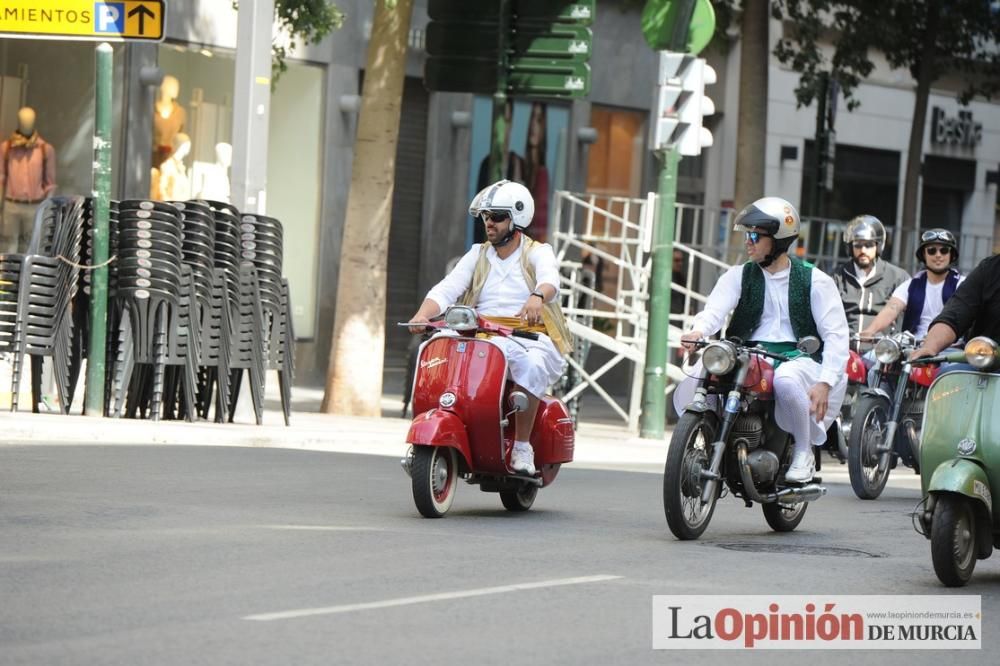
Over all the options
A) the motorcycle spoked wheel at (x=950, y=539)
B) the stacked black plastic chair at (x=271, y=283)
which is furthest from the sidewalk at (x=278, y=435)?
the motorcycle spoked wheel at (x=950, y=539)

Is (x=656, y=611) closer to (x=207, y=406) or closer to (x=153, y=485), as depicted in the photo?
(x=153, y=485)

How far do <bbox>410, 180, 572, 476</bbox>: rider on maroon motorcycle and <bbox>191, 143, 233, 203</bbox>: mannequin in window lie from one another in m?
12.4

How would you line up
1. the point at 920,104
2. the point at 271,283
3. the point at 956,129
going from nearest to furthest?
the point at 271,283 → the point at 920,104 → the point at 956,129

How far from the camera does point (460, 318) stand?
1122cm

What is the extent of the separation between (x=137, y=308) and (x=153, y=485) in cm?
473

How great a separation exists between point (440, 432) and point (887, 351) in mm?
4544

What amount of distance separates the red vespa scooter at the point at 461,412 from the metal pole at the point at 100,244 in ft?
17.5

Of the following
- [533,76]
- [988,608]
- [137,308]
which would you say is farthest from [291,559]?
[533,76]

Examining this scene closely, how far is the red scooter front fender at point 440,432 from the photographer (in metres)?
10.9

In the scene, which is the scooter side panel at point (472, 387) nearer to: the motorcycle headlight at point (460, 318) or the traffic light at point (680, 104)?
the motorcycle headlight at point (460, 318)

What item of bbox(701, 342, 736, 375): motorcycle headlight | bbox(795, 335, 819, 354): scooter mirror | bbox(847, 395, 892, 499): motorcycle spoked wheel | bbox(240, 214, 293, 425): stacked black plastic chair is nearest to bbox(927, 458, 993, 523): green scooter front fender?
bbox(701, 342, 736, 375): motorcycle headlight

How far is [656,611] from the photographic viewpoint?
7.93 metres

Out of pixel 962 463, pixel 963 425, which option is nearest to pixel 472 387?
pixel 963 425

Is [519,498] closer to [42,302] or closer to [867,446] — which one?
[867,446]
